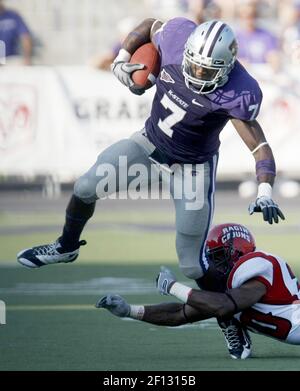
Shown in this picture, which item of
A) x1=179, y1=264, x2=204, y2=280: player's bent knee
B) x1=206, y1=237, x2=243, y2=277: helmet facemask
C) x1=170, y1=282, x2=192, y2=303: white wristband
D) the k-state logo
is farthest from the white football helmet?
x1=170, y1=282, x2=192, y2=303: white wristband

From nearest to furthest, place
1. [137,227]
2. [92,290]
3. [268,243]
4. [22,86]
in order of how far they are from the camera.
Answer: [92,290], [268,243], [137,227], [22,86]

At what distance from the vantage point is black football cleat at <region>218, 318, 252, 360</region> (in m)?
6.88

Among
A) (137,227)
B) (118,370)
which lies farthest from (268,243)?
(118,370)

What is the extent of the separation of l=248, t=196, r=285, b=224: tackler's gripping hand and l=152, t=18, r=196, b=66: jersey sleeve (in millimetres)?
1308

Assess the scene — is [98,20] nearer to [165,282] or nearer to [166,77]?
[166,77]

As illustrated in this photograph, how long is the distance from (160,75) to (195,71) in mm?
550

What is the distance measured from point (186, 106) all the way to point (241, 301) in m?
1.45

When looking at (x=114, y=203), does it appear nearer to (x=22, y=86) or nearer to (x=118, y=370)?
(x=22, y=86)

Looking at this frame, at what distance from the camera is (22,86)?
52.4ft

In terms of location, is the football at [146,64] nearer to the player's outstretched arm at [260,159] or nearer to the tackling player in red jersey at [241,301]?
the player's outstretched arm at [260,159]

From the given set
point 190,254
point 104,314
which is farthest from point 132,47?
point 104,314

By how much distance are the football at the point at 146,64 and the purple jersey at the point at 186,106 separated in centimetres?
9

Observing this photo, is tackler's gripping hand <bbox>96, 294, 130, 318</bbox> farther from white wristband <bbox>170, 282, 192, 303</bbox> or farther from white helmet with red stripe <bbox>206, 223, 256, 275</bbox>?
white helmet with red stripe <bbox>206, 223, 256, 275</bbox>

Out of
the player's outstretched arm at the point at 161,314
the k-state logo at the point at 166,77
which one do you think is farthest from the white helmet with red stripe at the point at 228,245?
the k-state logo at the point at 166,77
